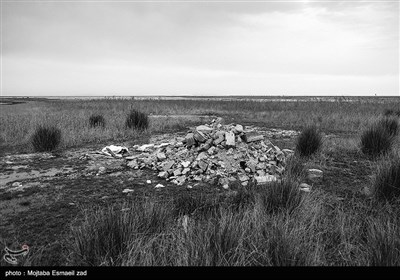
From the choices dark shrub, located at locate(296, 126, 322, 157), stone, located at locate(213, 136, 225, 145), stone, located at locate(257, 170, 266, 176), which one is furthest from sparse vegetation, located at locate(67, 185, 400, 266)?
dark shrub, located at locate(296, 126, 322, 157)

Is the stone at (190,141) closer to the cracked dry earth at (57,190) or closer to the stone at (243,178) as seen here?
the cracked dry earth at (57,190)

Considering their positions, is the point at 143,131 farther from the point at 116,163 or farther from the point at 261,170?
the point at 261,170

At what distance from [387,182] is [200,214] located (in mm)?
3481

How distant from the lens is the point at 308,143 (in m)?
8.38

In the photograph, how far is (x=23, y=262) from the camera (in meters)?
2.65

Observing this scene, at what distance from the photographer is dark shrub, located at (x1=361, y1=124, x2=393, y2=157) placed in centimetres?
835

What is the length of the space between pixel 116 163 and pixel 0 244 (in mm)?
4629

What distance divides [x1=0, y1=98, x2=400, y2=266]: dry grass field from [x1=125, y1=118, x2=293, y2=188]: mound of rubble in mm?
Result: 418

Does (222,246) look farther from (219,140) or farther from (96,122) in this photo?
(96,122)

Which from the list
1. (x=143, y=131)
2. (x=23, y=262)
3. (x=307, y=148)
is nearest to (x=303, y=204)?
(x=23, y=262)

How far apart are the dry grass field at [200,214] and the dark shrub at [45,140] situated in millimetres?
269

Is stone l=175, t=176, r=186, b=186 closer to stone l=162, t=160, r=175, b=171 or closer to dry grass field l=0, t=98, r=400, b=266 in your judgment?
dry grass field l=0, t=98, r=400, b=266
